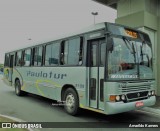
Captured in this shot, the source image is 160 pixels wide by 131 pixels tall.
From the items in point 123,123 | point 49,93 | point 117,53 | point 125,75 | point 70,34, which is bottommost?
point 123,123

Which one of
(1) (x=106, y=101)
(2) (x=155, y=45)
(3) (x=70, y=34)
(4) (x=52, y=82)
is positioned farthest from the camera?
(2) (x=155, y=45)

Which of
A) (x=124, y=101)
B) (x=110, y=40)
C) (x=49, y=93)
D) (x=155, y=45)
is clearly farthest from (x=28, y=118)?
(x=155, y=45)

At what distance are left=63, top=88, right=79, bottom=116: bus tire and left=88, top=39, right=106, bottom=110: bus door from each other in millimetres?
784

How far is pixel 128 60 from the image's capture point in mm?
6699

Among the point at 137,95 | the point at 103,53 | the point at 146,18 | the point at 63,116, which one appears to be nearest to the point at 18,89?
the point at 63,116

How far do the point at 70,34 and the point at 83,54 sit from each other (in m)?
1.26

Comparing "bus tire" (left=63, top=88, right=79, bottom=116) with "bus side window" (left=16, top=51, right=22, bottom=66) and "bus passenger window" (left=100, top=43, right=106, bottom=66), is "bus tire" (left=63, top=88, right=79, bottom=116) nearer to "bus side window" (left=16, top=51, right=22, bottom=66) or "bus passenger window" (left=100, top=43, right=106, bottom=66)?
"bus passenger window" (left=100, top=43, right=106, bottom=66)

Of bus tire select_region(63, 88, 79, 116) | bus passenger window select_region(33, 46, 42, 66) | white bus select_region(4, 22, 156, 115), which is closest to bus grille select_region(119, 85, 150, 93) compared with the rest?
white bus select_region(4, 22, 156, 115)

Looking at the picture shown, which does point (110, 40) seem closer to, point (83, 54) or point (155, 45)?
point (83, 54)

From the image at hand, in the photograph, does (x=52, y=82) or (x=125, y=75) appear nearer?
(x=125, y=75)

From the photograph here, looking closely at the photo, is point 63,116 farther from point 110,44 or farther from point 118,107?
point 110,44

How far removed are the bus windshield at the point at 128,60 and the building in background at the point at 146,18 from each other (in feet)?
17.9

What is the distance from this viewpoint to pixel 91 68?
7.05 metres

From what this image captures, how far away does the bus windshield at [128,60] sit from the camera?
21.0ft
